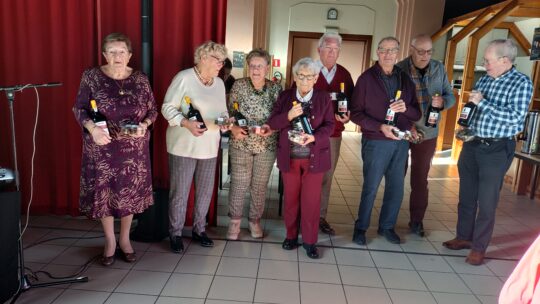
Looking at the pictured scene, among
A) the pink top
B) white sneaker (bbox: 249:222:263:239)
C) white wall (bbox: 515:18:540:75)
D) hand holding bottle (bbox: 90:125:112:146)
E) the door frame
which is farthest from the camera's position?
the door frame

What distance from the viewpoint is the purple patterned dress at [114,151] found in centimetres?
235

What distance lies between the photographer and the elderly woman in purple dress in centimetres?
234

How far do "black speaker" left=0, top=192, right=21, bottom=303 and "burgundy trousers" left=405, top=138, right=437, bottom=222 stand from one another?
9.24 feet

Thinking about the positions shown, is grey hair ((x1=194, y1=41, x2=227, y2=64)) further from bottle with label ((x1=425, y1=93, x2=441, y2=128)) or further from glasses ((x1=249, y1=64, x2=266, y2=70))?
bottle with label ((x1=425, y1=93, x2=441, y2=128))

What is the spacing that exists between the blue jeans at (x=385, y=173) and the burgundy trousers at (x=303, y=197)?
47cm

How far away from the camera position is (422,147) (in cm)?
328

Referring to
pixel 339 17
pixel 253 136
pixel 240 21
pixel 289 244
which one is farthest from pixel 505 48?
pixel 339 17

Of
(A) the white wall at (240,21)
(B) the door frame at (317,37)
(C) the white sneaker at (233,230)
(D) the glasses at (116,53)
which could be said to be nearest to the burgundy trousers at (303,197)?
(C) the white sneaker at (233,230)

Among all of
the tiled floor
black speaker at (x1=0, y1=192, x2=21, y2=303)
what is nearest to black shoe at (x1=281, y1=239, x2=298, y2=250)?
the tiled floor

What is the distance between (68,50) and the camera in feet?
9.87

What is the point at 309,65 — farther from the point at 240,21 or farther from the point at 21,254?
the point at 240,21

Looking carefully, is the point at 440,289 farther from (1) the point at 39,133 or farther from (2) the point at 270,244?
(1) the point at 39,133

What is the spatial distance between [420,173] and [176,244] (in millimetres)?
2043

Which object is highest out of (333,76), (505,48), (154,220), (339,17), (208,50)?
(339,17)
